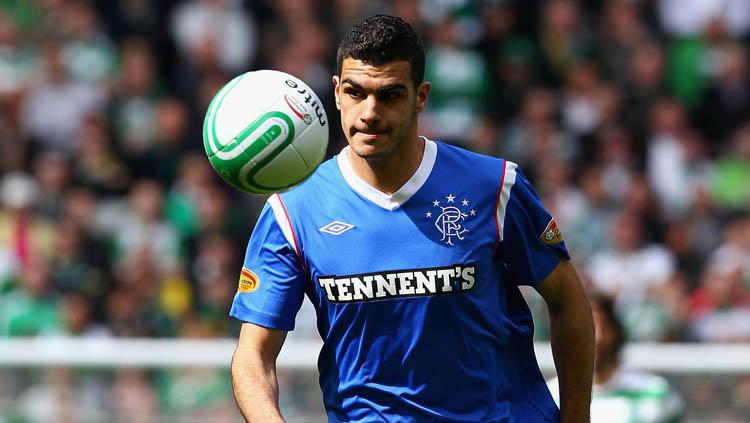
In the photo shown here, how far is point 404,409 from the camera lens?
4.82 meters

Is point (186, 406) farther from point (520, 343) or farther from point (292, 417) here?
point (520, 343)

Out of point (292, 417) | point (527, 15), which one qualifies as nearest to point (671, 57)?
point (527, 15)

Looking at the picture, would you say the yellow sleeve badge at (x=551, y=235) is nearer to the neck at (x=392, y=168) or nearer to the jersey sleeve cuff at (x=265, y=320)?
the neck at (x=392, y=168)

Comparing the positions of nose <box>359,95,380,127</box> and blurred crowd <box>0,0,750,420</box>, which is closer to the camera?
nose <box>359,95,380,127</box>

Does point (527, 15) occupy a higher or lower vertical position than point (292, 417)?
higher

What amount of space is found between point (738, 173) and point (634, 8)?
2047mm

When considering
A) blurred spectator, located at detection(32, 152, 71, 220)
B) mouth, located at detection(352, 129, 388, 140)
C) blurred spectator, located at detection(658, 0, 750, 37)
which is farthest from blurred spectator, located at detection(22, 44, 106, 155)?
mouth, located at detection(352, 129, 388, 140)

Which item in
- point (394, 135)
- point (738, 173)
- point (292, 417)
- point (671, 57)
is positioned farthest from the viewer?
point (671, 57)

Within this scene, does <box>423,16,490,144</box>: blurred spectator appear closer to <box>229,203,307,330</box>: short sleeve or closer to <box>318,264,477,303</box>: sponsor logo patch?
<box>229,203,307,330</box>: short sleeve

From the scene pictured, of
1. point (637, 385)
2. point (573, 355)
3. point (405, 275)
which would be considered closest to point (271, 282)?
point (405, 275)

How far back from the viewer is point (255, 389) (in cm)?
479

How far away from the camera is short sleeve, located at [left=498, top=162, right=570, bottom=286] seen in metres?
4.94

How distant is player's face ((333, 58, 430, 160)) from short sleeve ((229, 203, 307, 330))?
446 mm

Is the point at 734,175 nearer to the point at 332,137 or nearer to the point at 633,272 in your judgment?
the point at 633,272
